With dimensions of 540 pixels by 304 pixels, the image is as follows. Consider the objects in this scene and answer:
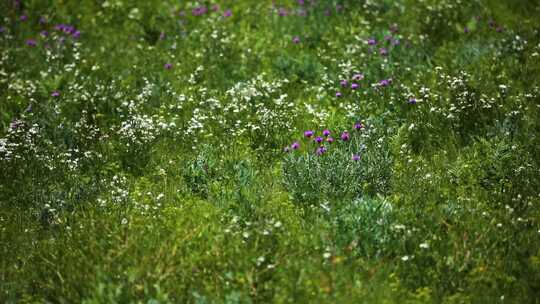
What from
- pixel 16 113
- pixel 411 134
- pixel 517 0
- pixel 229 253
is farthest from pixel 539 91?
pixel 16 113

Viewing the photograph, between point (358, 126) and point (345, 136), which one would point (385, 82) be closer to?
point (358, 126)

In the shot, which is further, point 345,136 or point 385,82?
point 385,82

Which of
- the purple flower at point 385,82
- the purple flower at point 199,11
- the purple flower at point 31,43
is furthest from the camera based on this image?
the purple flower at point 199,11

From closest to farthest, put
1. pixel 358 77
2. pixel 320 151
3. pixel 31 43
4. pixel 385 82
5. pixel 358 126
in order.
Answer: pixel 320 151 < pixel 358 126 < pixel 385 82 < pixel 358 77 < pixel 31 43

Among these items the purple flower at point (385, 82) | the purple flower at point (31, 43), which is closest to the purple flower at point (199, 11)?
the purple flower at point (31, 43)

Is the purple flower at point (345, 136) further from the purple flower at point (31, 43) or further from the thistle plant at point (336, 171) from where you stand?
the purple flower at point (31, 43)

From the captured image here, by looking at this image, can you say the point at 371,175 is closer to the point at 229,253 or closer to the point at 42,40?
the point at 229,253

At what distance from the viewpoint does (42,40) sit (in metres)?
8.91

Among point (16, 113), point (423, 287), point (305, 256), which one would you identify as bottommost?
point (423, 287)

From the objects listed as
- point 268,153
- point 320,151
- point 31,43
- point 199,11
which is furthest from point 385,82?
point 31,43

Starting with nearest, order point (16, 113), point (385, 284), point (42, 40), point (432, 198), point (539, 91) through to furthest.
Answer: point (385, 284)
point (432, 198)
point (539, 91)
point (16, 113)
point (42, 40)

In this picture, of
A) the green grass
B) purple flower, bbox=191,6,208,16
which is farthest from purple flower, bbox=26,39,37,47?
purple flower, bbox=191,6,208,16

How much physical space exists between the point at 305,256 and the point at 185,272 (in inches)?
37.4

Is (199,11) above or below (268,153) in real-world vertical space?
above
